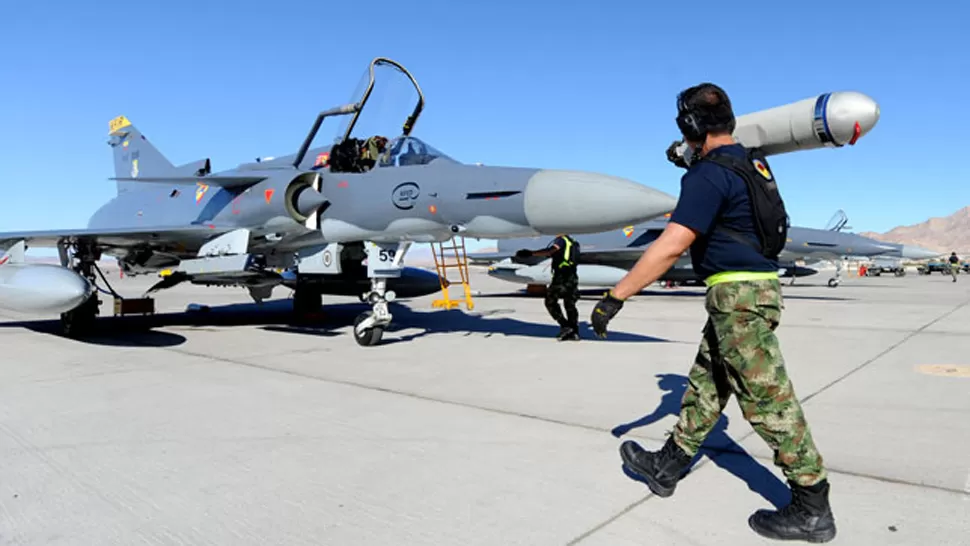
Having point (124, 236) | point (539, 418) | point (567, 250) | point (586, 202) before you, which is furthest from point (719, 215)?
point (124, 236)

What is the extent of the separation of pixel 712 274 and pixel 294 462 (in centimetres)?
238

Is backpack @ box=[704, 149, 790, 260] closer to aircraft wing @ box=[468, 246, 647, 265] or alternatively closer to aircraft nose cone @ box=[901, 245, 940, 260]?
aircraft wing @ box=[468, 246, 647, 265]

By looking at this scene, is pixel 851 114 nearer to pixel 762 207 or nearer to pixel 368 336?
pixel 762 207

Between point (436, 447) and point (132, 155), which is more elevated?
point (132, 155)

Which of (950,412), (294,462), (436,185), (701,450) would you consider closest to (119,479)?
(294,462)

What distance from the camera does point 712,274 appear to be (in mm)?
2654

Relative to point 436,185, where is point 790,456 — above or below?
below

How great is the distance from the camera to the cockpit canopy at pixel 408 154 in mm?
7535

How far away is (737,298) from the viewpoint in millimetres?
2561

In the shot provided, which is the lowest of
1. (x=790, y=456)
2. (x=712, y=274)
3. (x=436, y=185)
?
(x=790, y=456)

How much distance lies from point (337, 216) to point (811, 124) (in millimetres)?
5861

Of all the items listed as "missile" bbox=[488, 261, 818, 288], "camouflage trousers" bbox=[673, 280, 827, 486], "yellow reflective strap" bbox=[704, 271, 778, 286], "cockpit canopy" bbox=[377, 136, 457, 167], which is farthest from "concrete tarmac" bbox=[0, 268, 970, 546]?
"missile" bbox=[488, 261, 818, 288]

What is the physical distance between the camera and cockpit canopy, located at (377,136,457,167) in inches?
297

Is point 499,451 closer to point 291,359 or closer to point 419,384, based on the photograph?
point 419,384
